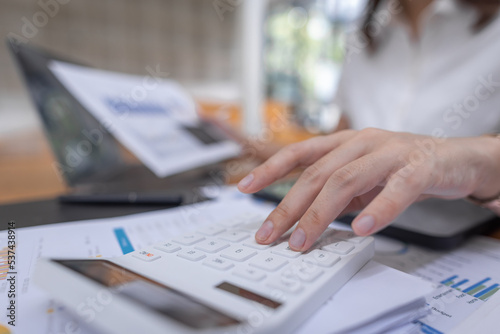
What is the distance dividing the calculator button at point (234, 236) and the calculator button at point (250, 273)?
64 millimetres

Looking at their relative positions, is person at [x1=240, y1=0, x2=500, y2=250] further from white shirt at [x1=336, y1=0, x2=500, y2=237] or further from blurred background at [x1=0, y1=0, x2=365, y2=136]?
blurred background at [x1=0, y1=0, x2=365, y2=136]

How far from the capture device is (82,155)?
24.2 inches

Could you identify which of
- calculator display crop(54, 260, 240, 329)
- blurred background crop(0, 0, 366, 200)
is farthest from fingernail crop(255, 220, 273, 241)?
blurred background crop(0, 0, 366, 200)

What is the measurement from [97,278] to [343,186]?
211 mm

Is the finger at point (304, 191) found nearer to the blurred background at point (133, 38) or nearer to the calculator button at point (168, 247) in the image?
the calculator button at point (168, 247)

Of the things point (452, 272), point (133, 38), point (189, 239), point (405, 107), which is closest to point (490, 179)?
point (452, 272)

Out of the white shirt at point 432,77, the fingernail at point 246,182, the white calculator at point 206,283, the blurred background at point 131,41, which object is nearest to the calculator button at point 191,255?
the white calculator at point 206,283

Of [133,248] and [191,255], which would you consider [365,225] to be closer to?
[191,255]

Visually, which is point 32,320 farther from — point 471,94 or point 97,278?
point 471,94

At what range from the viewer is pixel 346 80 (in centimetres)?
108

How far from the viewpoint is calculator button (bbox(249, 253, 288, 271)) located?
24 cm

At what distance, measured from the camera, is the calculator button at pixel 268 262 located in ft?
0.77

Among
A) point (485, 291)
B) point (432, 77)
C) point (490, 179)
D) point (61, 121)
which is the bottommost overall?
point (485, 291)

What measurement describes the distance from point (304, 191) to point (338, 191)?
0.13 ft
